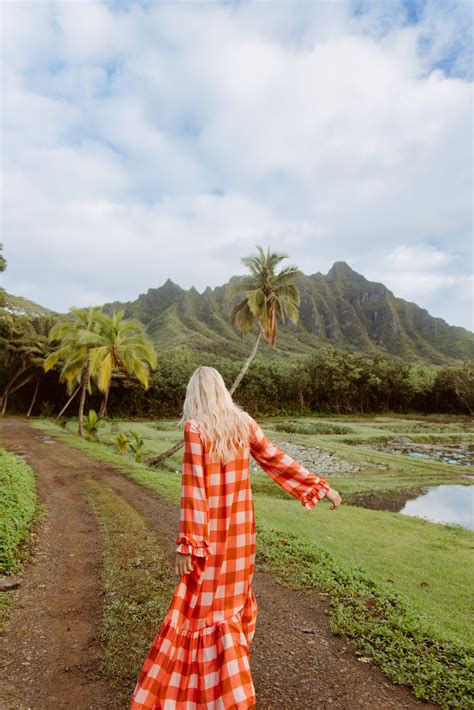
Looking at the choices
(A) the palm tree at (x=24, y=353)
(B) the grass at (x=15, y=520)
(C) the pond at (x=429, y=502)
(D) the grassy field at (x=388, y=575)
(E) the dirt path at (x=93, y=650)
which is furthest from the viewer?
(A) the palm tree at (x=24, y=353)

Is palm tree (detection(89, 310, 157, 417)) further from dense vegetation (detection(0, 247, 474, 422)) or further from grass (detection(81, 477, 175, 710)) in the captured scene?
grass (detection(81, 477, 175, 710))

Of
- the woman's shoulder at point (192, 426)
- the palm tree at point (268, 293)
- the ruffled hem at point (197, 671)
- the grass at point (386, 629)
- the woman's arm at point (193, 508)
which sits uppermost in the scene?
the palm tree at point (268, 293)

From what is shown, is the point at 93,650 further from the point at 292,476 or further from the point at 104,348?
the point at 104,348

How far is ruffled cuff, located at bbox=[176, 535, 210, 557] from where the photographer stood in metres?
2.32

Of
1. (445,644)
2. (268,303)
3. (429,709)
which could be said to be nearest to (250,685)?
(429,709)

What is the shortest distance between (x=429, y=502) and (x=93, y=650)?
37.2 feet

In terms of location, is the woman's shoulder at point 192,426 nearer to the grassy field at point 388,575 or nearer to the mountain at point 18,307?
the grassy field at point 388,575

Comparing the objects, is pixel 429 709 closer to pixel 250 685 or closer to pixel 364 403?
pixel 250 685

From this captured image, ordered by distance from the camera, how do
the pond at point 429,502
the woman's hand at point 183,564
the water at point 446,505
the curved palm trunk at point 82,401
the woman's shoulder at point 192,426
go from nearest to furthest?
the woman's hand at point 183,564 → the woman's shoulder at point 192,426 → the water at point 446,505 → the pond at point 429,502 → the curved palm trunk at point 82,401

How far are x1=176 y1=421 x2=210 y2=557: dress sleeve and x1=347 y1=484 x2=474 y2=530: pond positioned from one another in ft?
32.0

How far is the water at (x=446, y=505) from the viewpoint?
11008 millimetres

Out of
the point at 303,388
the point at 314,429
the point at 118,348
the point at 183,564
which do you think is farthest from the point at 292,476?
the point at 303,388

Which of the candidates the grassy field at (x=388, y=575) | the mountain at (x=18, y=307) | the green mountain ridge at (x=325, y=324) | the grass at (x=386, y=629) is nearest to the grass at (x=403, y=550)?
the grassy field at (x=388, y=575)

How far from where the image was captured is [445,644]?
12.0 feet
